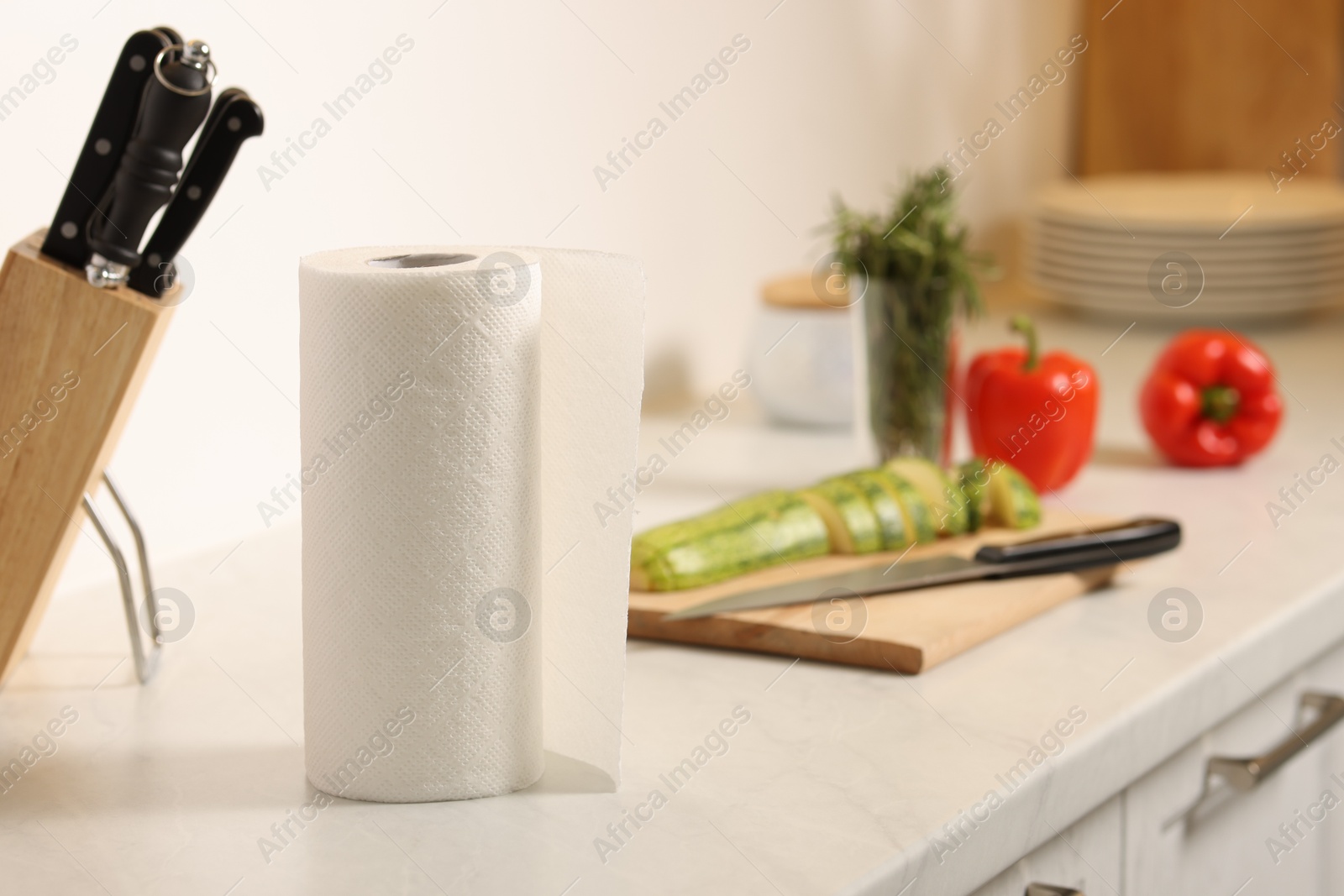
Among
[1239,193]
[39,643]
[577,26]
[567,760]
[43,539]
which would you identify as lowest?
[39,643]

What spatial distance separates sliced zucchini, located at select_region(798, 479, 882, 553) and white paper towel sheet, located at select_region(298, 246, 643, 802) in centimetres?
41

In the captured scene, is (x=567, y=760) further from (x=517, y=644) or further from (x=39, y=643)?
(x=39, y=643)

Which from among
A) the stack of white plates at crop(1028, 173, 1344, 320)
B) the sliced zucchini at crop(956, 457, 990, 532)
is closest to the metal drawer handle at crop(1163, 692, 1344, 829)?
the sliced zucchini at crop(956, 457, 990, 532)

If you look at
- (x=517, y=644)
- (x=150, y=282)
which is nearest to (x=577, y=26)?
(x=150, y=282)

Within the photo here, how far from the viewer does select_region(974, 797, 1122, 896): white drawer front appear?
76 cm

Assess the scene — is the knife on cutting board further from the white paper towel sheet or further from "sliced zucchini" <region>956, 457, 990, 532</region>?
the white paper towel sheet

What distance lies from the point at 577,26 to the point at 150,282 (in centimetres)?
73

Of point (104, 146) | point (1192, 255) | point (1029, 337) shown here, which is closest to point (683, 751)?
point (104, 146)

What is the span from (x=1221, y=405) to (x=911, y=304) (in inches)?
13.7

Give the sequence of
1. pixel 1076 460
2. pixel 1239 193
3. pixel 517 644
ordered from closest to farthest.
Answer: pixel 517 644 < pixel 1076 460 < pixel 1239 193

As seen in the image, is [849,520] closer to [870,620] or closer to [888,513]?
[888,513]

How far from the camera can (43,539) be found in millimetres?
784

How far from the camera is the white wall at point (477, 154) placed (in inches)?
42.1

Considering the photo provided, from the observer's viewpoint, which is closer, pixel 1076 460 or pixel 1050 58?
pixel 1076 460
